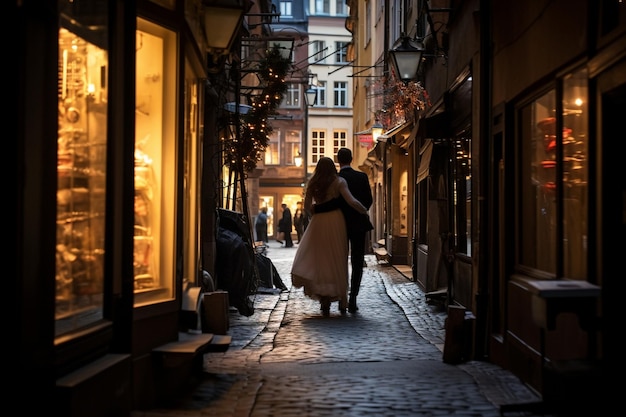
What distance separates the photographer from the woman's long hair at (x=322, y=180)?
11.6 m

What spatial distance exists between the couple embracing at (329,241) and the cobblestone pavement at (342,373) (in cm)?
37

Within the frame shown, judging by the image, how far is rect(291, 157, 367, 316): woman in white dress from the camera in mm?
11305

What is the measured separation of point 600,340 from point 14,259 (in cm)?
323

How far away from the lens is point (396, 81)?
14.8 meters

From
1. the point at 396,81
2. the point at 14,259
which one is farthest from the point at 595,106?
the point at 396,81

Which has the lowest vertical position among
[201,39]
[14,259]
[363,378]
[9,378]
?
[363,378]

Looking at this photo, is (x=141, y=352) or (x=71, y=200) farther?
(x=141, y=352)

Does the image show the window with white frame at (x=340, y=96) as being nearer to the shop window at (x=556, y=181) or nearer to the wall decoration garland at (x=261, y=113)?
the wall decoration garland at (x=261, y=113)

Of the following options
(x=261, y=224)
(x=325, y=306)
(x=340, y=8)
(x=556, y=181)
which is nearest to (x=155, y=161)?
(x=556, y=181)

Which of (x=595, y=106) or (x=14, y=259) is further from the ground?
(x=595, y=106)

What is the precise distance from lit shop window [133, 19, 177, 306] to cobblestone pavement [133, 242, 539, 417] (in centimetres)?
92

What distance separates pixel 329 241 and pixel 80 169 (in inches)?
247

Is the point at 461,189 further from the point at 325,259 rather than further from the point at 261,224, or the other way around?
the point at 261,224

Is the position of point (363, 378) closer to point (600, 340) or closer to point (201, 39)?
point (600, 340)
